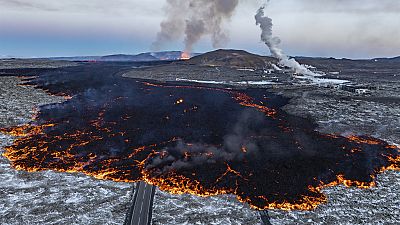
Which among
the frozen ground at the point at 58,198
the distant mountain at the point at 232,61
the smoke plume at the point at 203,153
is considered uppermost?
the distant mountain at the point at 232,61

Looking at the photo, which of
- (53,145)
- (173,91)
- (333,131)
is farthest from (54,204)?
(173,91)

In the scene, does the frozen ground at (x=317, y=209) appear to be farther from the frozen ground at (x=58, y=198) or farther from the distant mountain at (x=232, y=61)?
the distant mountain at (x=232, y=61)

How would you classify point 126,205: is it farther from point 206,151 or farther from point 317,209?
point 317,209

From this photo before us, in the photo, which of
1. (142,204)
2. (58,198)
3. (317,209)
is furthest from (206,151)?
(58,198)

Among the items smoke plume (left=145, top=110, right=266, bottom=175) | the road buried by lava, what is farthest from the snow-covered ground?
smoke plume (left=145, top=110, right=266, bottom=175)

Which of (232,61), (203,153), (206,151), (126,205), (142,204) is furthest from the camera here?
(232,61)

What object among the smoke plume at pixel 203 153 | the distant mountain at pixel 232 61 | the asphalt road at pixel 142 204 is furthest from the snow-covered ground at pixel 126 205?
the distant mountain at pixel 232 61
